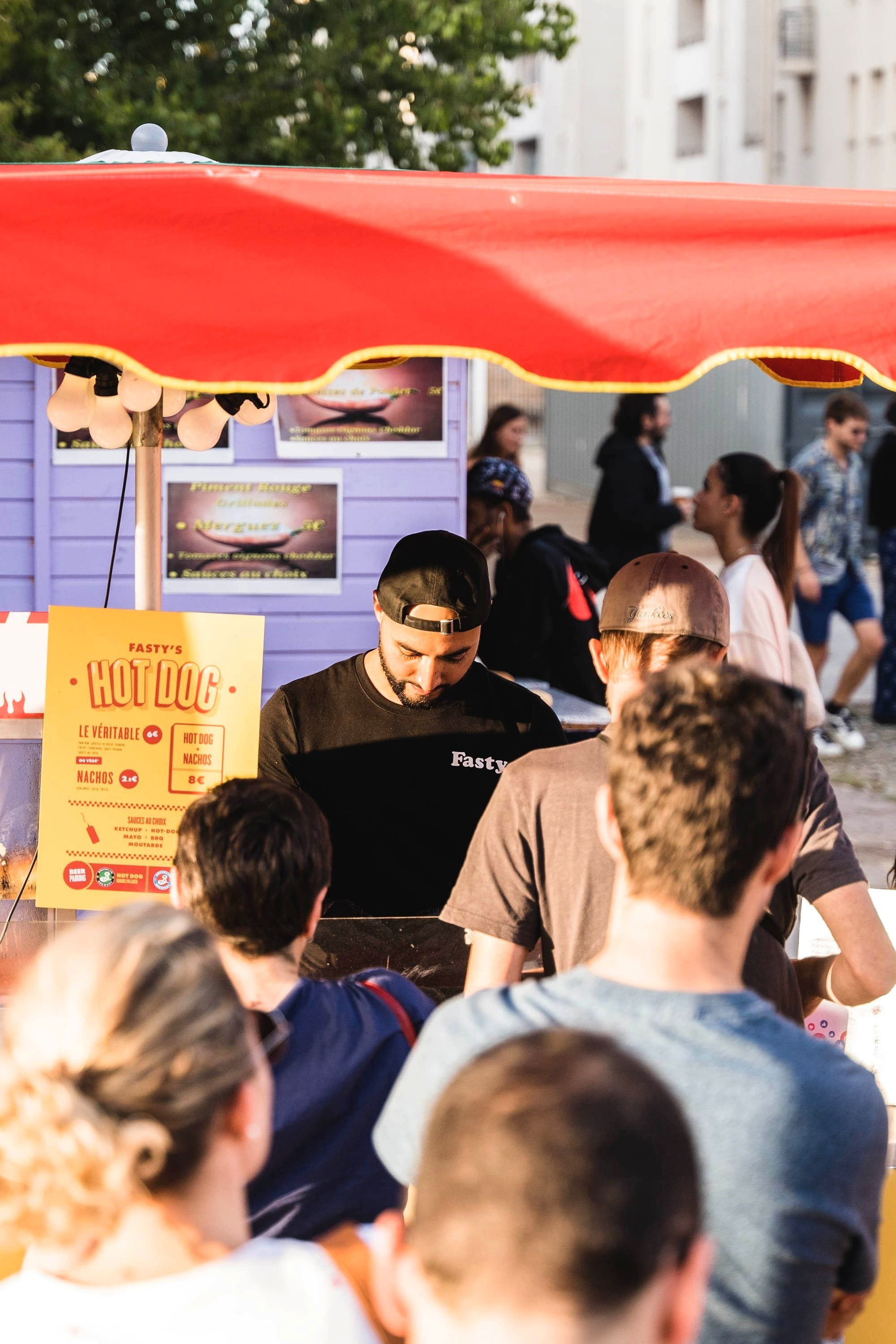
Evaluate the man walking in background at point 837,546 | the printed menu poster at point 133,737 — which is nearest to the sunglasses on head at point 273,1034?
the printed menu poster at point 133,737

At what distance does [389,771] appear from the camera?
10.7 feet

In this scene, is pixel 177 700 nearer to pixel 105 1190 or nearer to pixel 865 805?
pixel 105 1190

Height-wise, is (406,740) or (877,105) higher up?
(877,105)

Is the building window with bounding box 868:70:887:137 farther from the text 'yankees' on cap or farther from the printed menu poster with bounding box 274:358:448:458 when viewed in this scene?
the text 'yankees' on cap

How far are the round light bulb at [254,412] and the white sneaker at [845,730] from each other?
6555 millimetres

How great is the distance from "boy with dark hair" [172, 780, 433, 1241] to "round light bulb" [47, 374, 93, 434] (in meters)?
1.56

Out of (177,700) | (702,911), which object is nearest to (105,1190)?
(702,911)

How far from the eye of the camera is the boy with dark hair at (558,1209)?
107 centimetres

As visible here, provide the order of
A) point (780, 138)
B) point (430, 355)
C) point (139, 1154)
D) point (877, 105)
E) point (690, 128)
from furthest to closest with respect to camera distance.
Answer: point (690, 128), point (780, 138), point (877, 105), point (430, 355), point (139, 1154)

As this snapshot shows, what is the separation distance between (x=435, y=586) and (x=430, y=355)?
0.87 meters

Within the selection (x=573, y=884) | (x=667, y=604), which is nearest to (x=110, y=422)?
(x=667, y=604)

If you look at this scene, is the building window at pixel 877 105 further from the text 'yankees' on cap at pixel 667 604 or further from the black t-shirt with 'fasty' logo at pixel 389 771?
the text 'yankees' on cap at pixel 667 604

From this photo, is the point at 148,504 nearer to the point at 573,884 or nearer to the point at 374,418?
the point at 573,884

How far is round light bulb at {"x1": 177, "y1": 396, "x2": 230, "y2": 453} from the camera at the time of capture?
3445 millimetres
